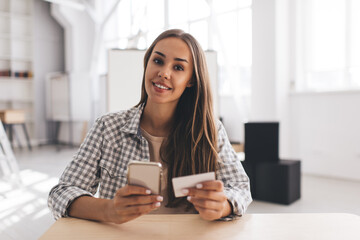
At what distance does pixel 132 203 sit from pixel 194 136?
49cm

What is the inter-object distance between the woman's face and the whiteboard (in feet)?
7.74

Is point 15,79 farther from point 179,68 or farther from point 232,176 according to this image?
point 232,176

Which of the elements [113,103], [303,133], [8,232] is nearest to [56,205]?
[8,232]

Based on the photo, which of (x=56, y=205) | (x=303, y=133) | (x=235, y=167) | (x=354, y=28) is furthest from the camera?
(x=303, y=133)

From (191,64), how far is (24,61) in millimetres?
8407

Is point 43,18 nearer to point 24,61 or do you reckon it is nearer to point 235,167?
point 24,61

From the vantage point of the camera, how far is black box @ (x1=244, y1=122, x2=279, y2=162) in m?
3.49

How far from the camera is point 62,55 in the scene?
29.9ft

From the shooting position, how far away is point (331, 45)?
14.7 feet

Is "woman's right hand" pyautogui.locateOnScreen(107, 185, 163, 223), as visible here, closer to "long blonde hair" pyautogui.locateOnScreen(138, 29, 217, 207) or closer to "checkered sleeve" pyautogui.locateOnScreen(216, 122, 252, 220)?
"checkered sleeve" pyautogui.locateOnScreen(216, 122, 252, 220)

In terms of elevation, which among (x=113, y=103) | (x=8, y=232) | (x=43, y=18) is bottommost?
(x=8, y=232)

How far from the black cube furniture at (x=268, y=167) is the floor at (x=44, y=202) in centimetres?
11

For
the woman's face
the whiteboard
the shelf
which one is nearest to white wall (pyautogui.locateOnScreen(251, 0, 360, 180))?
the whiteboard

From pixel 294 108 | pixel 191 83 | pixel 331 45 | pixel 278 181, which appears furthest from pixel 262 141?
pixel 191 83
